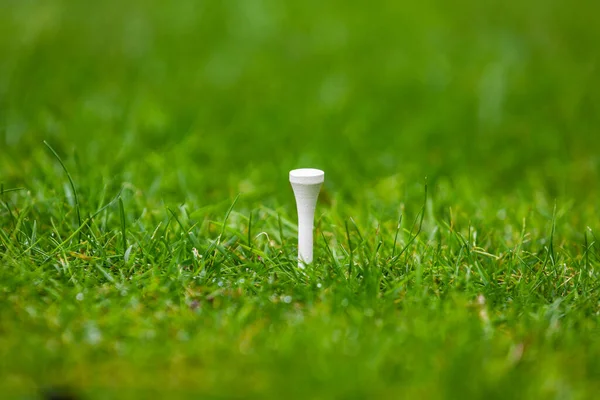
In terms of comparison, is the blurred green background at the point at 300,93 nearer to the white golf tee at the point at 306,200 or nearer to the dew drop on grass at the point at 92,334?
the white golf tee at the point at 306,200

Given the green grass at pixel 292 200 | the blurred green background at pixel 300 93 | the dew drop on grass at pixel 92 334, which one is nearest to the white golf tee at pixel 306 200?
the green grass at pixel 292 200

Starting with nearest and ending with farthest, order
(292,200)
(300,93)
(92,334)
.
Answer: (92,334), (292,200), (300,93)

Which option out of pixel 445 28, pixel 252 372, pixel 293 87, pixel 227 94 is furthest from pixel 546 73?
pixel 252 372

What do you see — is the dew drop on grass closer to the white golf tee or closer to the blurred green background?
the white golf tee

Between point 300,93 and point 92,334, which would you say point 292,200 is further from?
point 92,334

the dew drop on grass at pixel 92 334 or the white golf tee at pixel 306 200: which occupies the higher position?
the white golf tee at pixel 306 200

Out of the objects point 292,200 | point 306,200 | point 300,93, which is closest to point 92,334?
point 306,200

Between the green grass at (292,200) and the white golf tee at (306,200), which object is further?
the white golf tee at (306,200)
